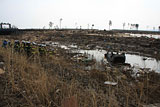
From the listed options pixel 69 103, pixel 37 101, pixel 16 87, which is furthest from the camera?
pixel 16 87

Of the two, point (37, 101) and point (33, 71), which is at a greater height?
point (33, 71)

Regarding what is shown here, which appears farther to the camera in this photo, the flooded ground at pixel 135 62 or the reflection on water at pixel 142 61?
the reflection on water at pixel 142 61

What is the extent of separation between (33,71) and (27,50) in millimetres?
3092

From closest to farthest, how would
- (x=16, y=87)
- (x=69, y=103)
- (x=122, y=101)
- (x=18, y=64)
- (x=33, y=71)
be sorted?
(x=69, y=103), (x=16, y=87), (x=122, y=101), (x=33, y=71), (x=18, y=64)

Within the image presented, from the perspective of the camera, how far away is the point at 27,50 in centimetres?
609

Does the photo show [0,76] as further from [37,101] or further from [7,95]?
[37,101]

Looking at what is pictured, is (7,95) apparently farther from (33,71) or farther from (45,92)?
(33,71)

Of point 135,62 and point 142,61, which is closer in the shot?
point 135,62

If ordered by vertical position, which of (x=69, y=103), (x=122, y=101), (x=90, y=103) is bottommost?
(x=122, y=101)

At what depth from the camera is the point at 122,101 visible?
2643mm

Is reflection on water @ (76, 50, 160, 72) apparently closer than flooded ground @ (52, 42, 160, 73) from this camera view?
No

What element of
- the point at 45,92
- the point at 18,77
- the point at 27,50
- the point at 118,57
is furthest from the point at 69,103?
the point at 118,57

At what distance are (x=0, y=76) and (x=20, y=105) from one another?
4.53 ft

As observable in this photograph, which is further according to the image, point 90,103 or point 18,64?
point 18,64
